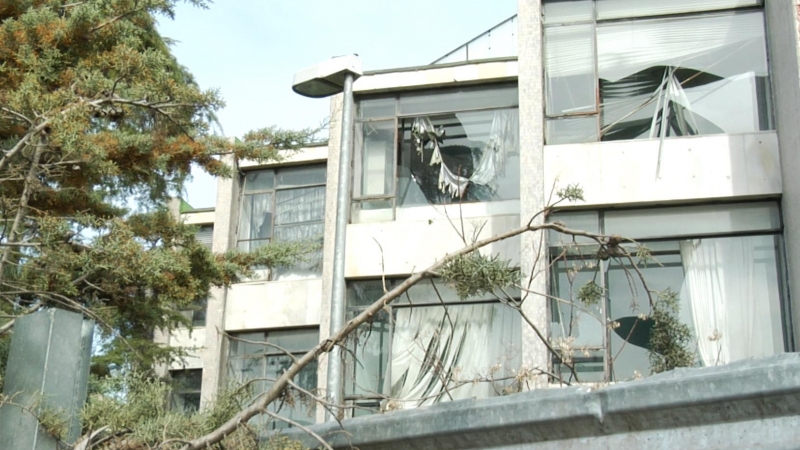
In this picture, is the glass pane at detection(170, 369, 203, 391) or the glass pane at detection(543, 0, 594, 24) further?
the glass pane at detection(170, 369, 203, 391)

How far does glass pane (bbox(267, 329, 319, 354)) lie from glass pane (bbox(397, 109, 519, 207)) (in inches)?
155

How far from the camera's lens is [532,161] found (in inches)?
617

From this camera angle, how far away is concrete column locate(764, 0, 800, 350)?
1405cm

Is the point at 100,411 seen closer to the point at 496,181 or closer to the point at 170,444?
the point at 170,444

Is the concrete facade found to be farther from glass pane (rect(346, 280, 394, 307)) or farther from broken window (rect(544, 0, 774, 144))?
broken window (rect(544, 0, 774, 144))

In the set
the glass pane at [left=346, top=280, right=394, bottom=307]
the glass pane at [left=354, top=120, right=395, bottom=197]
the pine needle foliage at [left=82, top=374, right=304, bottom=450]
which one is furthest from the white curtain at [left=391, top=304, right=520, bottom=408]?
the pine needle foliage at [left=82, top=374, right=304, bottom=450]

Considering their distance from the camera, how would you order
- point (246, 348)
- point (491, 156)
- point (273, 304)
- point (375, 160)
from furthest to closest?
point (273, 304), point (246, 348), point (375, 160), point (491, 156)

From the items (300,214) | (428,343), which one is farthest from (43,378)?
(300,214)

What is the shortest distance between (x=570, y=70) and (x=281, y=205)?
Result: 27.5 feet

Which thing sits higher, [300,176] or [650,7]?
[650,7]

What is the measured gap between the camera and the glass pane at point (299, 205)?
2230 cm

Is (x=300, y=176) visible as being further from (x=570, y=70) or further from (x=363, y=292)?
(x=570, y=70)

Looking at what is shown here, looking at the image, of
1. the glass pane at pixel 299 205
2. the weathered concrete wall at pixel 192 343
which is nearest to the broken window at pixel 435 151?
the glass pane at pixel 299 205

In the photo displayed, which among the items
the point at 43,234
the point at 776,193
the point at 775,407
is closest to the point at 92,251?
the point at 43,234
